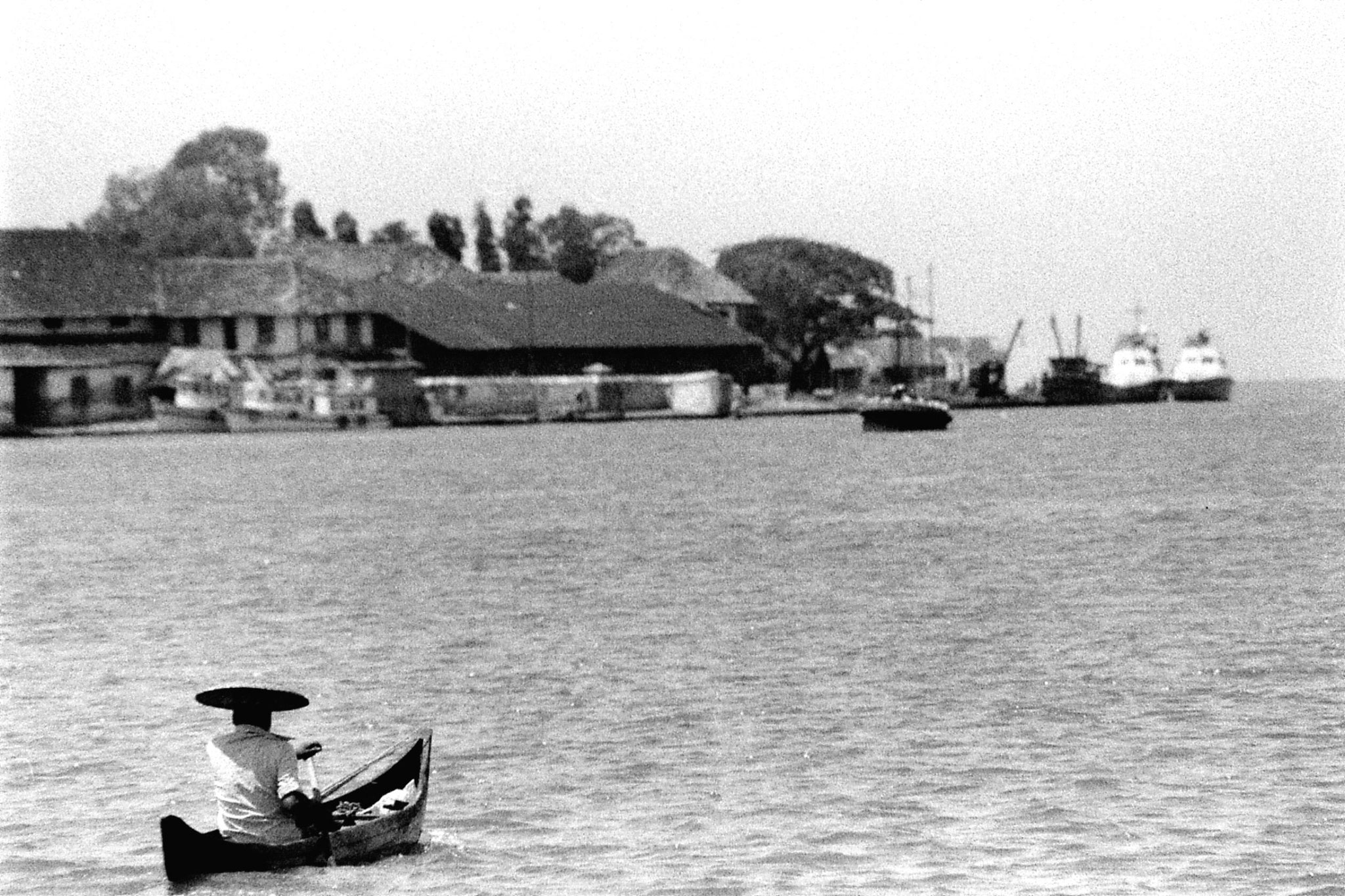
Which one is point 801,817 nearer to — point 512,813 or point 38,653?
point 512,813

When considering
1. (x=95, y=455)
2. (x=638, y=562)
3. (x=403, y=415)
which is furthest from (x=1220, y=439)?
(x=638, y=562)

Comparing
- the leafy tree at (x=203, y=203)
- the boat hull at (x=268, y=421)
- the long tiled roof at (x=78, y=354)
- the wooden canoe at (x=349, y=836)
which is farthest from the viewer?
the leafy tree at (x=203, y=203)

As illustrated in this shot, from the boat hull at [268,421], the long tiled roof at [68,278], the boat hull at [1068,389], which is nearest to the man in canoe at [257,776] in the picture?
the boat hull at [268,421]

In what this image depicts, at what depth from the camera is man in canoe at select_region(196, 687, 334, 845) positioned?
16422 mm

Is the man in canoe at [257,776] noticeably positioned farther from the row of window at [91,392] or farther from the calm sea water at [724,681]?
the row of window at [91,392]

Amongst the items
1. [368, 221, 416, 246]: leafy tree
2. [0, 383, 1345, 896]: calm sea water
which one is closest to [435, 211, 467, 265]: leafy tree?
[368, 221, 416, 246]: leafy tree

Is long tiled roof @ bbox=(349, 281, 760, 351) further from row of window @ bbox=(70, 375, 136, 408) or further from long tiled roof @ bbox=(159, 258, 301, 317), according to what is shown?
row of window @ bbox=(70, 375, 136, 408)

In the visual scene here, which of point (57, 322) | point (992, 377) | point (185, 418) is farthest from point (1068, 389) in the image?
point (57, 322)

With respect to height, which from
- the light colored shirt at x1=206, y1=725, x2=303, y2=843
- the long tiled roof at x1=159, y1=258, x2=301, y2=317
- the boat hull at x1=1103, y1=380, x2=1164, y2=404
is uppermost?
the long tiled roof at x1=159, y1=258, x2=301, y2=317

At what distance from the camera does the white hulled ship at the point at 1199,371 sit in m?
172

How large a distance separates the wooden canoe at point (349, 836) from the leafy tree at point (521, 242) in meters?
144

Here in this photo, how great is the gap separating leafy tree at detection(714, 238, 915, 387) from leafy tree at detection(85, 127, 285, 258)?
3173cm

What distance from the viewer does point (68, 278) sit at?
10781 centimetres

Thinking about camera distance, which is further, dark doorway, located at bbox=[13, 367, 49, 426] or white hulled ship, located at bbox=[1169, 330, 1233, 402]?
white hulled ship, located at bbox=[1169, 330, 1233, 402]
